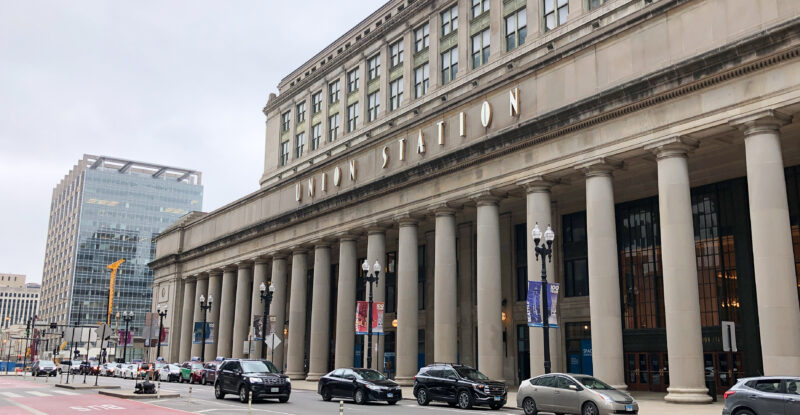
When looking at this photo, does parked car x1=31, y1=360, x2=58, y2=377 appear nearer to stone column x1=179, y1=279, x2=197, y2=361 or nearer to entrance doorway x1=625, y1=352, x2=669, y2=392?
stone column x1=179, y1=279, x2=197, y2=361

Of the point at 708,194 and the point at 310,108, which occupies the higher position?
the point at 310,108

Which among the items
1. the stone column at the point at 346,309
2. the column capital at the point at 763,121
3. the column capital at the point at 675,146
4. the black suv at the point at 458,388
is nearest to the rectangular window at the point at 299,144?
the stone column at the point at 346,309

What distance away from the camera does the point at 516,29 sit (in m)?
48.7

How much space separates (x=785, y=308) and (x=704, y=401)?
490 cm

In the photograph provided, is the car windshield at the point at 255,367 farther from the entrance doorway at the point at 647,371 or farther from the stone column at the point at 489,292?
the entrance doorway at the point at 647,371

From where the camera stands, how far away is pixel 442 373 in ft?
96.5

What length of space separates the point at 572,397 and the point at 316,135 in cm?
5168

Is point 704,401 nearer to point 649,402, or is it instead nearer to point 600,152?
point 649,402

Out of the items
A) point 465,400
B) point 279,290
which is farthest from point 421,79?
point 465,400

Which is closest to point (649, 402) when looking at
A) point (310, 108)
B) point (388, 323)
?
point (388, 323)

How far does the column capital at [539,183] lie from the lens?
35.9 meters

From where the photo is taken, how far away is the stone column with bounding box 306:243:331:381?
52.4 meters

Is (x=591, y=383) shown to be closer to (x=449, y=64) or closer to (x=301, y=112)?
(x=449, y=64)

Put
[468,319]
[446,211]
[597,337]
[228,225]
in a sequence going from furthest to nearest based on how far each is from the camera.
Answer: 1. [228,225]
2. [468,319]
3. [446,211]
4. [597,337]
